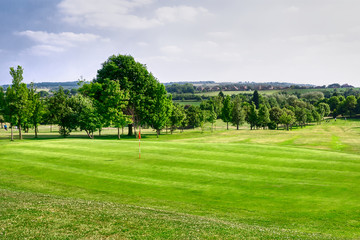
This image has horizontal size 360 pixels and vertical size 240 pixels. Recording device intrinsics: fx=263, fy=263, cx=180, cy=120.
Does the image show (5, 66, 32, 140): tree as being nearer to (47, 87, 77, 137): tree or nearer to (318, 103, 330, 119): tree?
(47, 87, 77, 137): tree

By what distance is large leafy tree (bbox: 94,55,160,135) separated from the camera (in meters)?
71.9

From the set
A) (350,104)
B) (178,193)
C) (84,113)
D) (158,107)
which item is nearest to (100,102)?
(84,113)

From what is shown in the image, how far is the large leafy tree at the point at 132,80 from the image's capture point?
236 ft

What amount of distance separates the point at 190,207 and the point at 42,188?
12808 millimetres

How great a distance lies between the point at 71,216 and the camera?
13414 millimetres

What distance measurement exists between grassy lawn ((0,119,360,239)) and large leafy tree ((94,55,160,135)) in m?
36.2

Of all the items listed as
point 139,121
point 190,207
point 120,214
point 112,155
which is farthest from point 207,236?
point 139,121

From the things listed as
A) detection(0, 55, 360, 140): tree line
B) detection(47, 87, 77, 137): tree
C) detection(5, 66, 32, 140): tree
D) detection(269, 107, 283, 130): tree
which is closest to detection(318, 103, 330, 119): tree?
detection(269, 107, 283, 130): tree

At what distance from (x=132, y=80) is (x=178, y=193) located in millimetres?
57765

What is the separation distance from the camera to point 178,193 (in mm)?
20656

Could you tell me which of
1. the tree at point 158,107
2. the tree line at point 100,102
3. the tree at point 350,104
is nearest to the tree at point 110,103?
the tree line at point 100,102

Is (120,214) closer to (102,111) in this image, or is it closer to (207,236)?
(207,236)

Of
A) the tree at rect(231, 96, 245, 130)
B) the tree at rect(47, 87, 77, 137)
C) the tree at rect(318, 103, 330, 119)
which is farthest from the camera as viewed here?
the tree at rect(318, 103, 330, 119)

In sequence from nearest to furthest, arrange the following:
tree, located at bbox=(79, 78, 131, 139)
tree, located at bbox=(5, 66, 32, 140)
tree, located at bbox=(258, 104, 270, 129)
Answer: tree, located at bbox=(5, 66, 32, 140), tree, located at bbox=(79, 78, 131, 139), tree, located at bbox=(258, 104, 270, 129)
